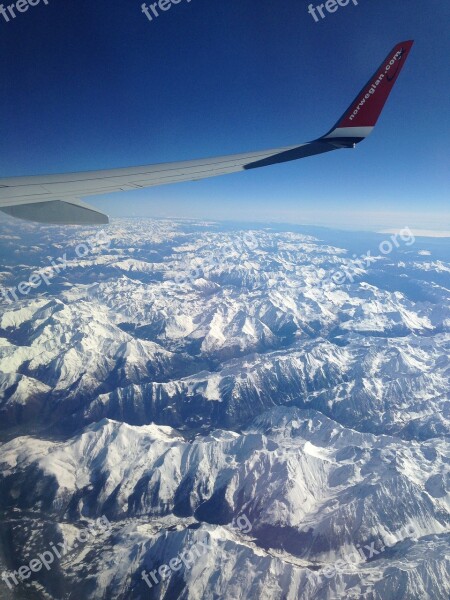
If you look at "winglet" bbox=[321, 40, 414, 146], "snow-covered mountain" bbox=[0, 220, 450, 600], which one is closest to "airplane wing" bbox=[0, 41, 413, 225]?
"winglet" bbox=[321, 40, 414, 146]

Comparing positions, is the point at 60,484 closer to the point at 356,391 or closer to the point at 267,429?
the point at 267,429

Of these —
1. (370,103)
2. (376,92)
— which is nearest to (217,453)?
(370,103)

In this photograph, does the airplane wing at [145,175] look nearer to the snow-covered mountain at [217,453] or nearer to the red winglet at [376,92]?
the red winglet at [376,92]

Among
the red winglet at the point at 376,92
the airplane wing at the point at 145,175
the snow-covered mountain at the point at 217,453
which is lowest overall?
the snow-covered mountain at the point at 217,453

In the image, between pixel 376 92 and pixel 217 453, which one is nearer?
pixel 376 92

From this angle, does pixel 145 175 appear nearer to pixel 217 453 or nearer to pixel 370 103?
pixel 370 103

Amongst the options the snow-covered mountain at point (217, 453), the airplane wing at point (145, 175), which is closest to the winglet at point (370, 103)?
the airplane wing at point (145, 175)

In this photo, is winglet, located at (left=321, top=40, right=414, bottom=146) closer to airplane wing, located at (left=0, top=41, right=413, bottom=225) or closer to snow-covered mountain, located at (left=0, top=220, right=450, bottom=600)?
airplane wing, located at (left=0, top=41, right=413, bottom=225)
